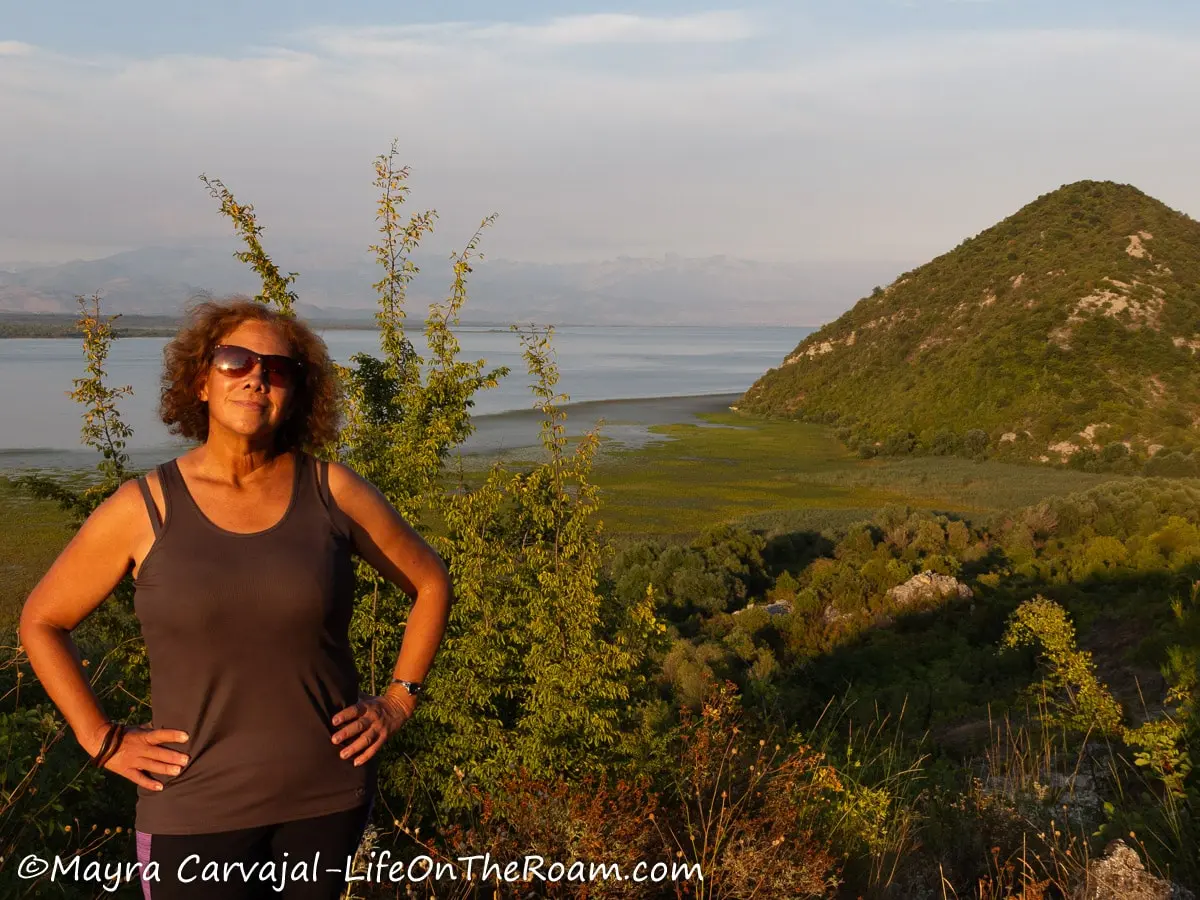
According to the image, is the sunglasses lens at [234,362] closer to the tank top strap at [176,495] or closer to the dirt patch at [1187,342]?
the tank top strap at [176,495]

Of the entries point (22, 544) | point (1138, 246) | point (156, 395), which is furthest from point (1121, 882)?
point (1138, 246)

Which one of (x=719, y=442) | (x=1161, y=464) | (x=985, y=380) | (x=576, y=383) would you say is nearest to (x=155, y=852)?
(x=1161, y=464)

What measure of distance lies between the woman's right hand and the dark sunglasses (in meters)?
0.97

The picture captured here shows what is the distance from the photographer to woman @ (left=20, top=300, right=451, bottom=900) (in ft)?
7.44

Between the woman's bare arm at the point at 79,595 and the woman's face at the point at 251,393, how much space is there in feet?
1.04

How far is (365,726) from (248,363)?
1.07 metres

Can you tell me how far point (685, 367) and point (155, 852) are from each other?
147316 mm

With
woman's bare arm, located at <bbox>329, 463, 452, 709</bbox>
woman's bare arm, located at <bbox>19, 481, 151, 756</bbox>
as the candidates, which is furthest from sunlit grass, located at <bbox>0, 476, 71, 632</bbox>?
woman's bare arm, located at <bbox>329, 463, 452, 709</bbox>

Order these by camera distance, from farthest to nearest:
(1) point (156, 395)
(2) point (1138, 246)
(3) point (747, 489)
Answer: (2) point (1138, 246) → (3) point (747, 489) → (1) point (156, 395)

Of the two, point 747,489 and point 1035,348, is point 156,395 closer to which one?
point 747,489

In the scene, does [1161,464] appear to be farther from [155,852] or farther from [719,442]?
[155,852]

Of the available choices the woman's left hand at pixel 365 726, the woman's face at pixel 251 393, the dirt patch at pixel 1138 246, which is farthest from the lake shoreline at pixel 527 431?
the dirt patch at pixel 1138 246

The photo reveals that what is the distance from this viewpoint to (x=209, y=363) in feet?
8.84

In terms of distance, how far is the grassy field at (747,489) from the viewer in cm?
3005
